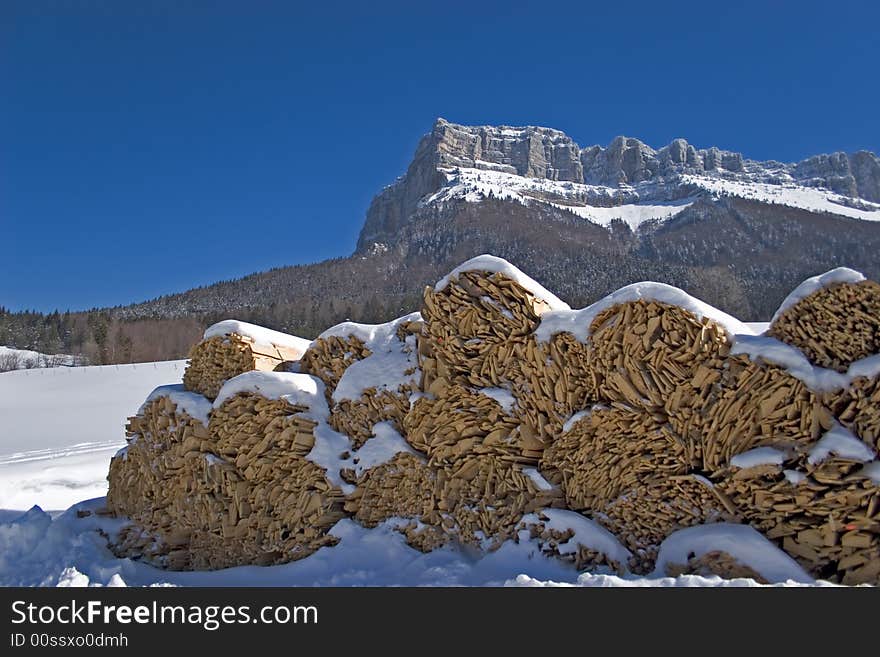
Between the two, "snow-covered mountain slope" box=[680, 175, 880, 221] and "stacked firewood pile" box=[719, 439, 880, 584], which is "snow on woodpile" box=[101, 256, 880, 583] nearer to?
"stacked firewood pile" box=[719, 439, 880, 584]

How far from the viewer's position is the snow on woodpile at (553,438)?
4.18 meters

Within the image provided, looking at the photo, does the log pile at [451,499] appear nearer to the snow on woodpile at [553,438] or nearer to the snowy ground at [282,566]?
the snow on woodpile at [553,438]

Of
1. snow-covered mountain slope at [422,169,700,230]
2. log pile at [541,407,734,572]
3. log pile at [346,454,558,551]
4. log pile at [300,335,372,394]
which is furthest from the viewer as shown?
snow-covered mountain slope at [422,169,700,230]

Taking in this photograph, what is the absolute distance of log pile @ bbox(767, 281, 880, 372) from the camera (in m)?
4.19

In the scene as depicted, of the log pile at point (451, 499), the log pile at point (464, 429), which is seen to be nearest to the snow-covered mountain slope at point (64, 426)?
the log pile at point (451, 499)

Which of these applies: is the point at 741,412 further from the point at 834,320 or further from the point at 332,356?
the point at 332,356

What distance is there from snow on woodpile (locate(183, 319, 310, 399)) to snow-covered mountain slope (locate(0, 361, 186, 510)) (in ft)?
17.2

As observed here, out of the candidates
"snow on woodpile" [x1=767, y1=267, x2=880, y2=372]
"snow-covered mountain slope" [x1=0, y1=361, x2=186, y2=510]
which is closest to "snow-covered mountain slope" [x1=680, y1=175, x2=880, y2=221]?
"snow-covered mountain slope" [x1=0, y1=361, x2=186, y2=510]

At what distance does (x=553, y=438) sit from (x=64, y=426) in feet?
83.9

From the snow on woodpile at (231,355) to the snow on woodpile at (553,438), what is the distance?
6cm

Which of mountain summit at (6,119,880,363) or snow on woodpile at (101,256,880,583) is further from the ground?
mountain summit at (6,119,880,363)

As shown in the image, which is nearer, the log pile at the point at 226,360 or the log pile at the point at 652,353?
the log pile at the point at 652,353
